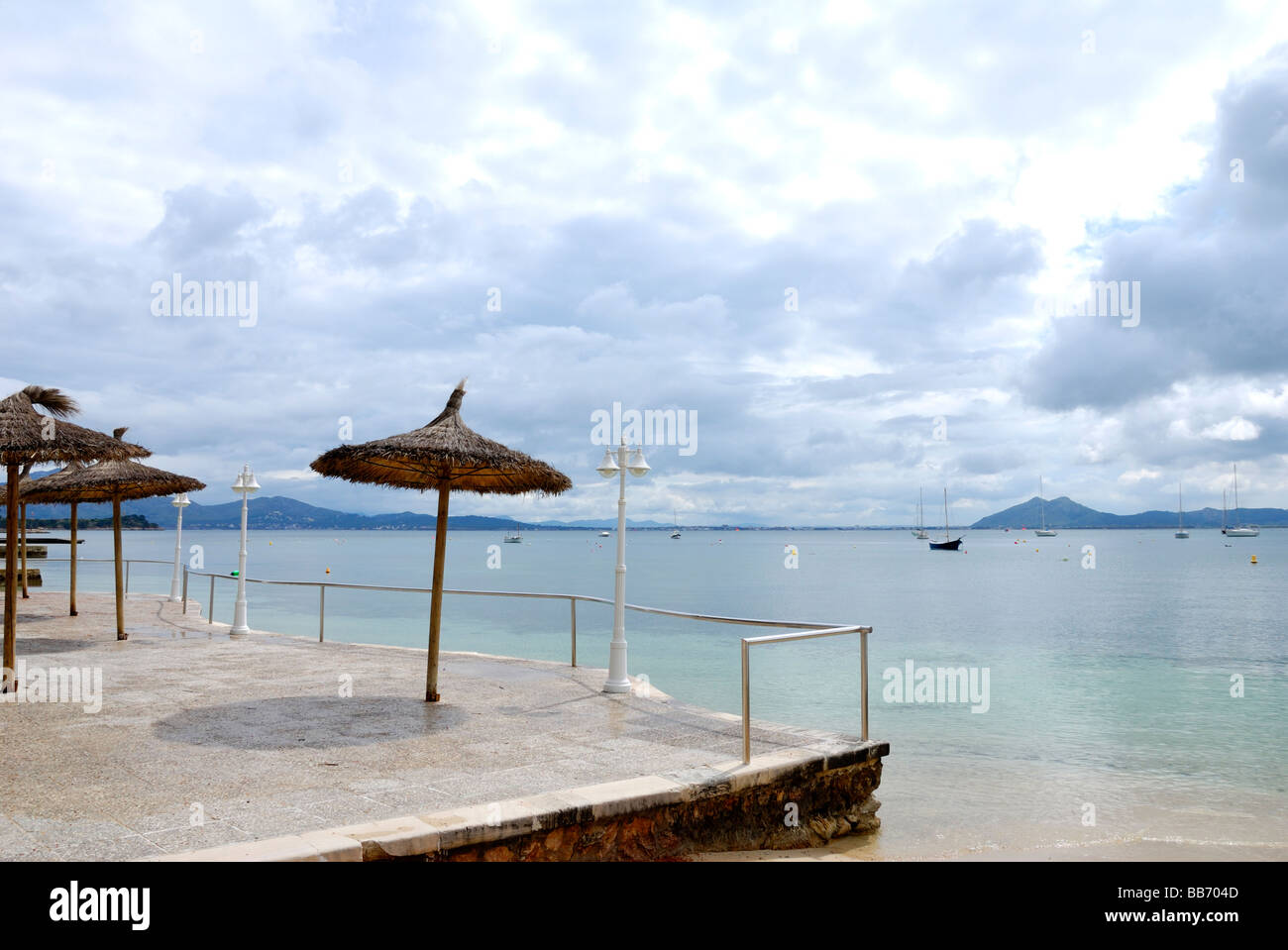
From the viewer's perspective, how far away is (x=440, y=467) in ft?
29.7

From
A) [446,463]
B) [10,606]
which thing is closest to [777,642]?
[446,463]

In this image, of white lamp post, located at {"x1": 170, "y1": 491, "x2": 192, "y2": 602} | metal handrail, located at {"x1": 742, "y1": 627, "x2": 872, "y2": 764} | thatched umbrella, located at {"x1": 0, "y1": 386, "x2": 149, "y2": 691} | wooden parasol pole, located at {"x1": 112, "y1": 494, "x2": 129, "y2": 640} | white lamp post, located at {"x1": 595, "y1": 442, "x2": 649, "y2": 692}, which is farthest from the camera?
white lamp post, located at {"x1": 170, "y1": 491, "x2": 192, "y2": 602}

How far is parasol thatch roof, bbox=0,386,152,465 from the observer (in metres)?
8.48

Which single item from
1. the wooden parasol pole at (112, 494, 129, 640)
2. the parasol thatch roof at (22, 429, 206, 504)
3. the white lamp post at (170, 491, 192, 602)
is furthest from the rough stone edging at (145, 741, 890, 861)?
the white lamp post at (170, 491, 192, 602)

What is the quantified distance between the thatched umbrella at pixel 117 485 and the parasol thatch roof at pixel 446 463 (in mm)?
5757

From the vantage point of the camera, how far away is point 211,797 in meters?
5.28

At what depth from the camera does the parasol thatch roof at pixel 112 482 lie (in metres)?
13.4

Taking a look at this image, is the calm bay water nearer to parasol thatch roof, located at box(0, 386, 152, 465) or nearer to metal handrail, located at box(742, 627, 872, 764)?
metal handrail, located at box(742, 627, 872, 764)

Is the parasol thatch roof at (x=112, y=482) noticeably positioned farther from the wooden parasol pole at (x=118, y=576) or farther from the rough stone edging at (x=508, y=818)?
the rough stone edging at (x=508, y=818)

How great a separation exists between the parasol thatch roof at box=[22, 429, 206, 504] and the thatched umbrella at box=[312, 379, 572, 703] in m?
5.93

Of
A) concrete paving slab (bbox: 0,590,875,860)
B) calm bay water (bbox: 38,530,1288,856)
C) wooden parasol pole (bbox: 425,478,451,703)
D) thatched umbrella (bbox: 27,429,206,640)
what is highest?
thatched umbrella (bbox: 27,429,206,640)

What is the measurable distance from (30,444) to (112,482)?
5.58 meters
